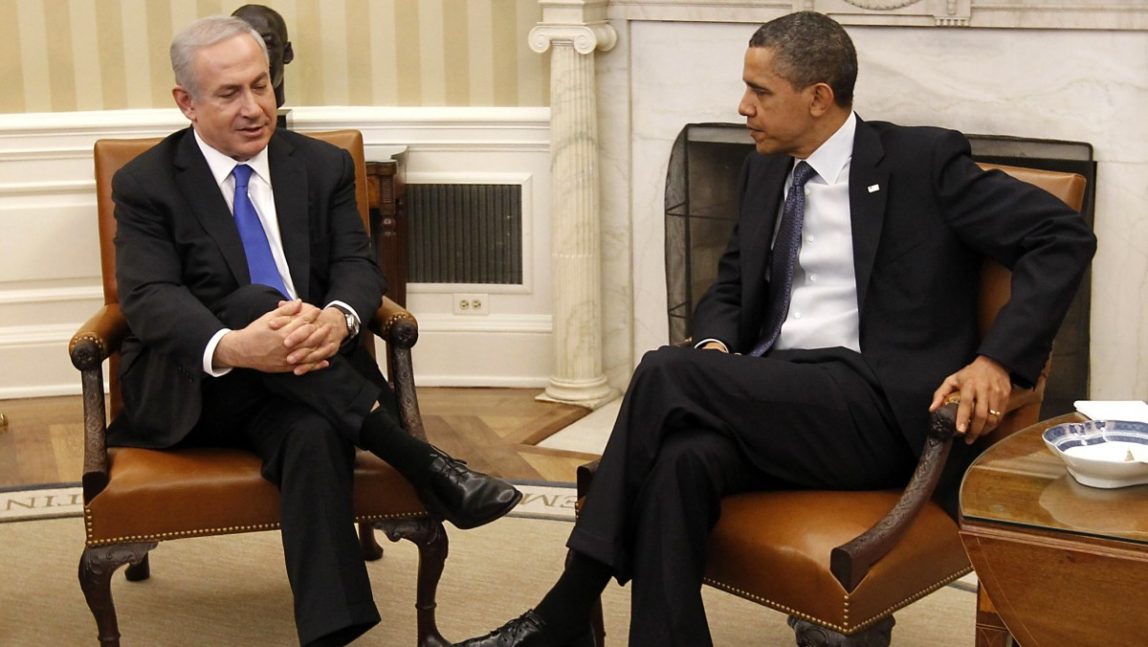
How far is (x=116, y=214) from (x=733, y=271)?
132 cm

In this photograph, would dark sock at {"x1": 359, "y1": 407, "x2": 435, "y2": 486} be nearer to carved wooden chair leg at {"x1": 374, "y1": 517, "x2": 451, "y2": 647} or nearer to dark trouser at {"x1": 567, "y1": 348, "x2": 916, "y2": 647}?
carved wooden chair leg at {"x1": 374, "y1": 517, "x2": 451, "y2": 647}

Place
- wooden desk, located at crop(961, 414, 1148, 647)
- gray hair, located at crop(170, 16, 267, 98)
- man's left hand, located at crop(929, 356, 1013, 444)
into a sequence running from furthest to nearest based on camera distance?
gray hair, located at crop(170, 16, 267, 98)
man's left hand, located at crop(929, 356, 1013, 444)
wooden desk, located at crop(961, 414, 1148, 647)

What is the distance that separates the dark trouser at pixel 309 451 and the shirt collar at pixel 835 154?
1.01 m

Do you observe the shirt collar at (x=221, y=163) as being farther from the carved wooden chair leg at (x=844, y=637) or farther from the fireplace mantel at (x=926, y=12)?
the fireplace mantel at (x=926, y=12)

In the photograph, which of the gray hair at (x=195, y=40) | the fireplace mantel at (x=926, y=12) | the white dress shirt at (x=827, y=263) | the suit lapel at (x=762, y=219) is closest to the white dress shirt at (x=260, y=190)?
the gray hair at (x=195, y=40)

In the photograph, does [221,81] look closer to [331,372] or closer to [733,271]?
[331,372]

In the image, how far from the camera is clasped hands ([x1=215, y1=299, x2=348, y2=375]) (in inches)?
111

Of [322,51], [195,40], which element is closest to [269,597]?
[195,40]

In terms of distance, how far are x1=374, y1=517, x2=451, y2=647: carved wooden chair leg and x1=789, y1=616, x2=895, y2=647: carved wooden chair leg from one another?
81 cm

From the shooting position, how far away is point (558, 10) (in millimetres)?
4703

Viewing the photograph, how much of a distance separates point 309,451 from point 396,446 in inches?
7.0

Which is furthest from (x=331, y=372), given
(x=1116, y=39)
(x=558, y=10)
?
(x=1116, y=39)

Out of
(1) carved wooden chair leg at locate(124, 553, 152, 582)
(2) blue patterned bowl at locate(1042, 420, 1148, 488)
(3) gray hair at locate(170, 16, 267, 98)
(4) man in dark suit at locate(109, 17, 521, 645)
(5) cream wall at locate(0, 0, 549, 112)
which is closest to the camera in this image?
(2) blue patterned bowl at locate(1042, 420, 1148, 488)

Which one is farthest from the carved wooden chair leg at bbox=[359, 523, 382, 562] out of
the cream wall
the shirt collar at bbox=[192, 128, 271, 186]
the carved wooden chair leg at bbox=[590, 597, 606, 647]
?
the cream wall
